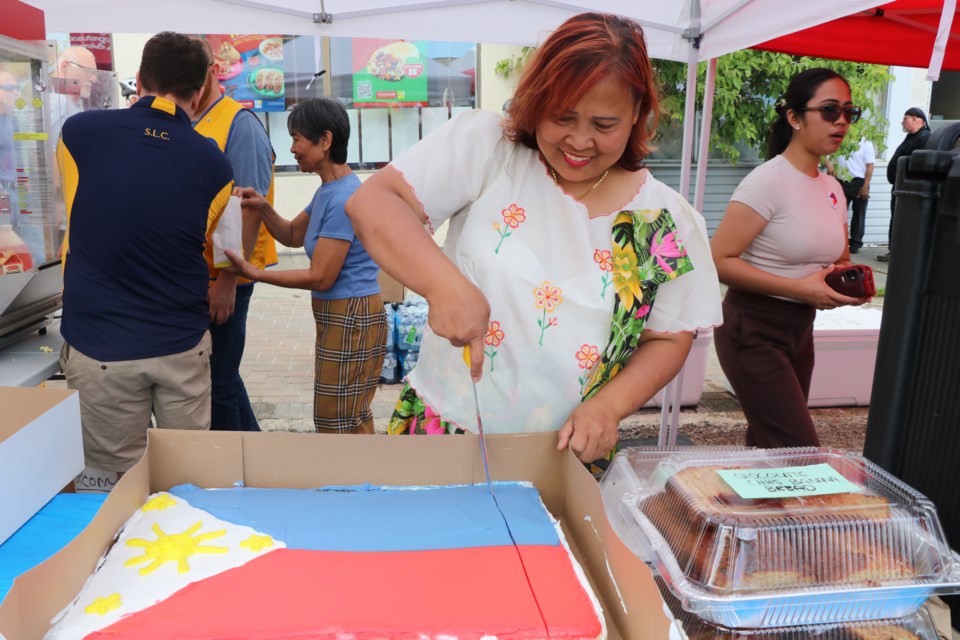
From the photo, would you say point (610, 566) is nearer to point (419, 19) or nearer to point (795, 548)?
point (795, 548)

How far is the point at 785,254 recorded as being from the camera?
3.01 meters

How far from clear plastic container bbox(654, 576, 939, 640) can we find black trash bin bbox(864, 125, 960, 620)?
127 millimetres

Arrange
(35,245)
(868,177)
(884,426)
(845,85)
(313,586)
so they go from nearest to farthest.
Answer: (313,586), (884,426), (35,245), (845,85), (868,177)

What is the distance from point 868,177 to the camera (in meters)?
10.6

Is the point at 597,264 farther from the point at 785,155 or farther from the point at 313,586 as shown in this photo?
the point at 785,155

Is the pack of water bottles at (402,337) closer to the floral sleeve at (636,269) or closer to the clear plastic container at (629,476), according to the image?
the floral sleeve at (636,269)

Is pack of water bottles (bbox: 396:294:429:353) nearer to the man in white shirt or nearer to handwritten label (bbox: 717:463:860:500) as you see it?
handwritten label (bbox: 717:463:860:500)

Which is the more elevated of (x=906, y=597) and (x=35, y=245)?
(x=35, y=245)

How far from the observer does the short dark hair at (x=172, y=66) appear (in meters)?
2.74

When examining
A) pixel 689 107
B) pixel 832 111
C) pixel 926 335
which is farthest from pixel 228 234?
pixel 926 335

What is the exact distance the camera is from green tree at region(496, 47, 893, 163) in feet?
27.3

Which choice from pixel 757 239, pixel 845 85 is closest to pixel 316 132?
pixel 757 239

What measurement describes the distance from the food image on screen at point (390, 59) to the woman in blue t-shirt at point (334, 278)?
660 centimetres

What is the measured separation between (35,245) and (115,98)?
1746mm
